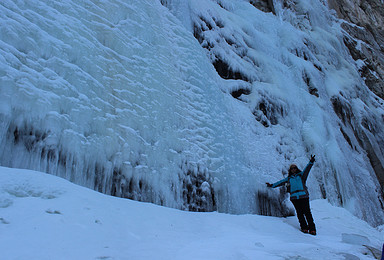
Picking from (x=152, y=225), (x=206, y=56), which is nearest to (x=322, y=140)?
(x=206, y=56)

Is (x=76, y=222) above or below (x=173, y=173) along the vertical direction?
above

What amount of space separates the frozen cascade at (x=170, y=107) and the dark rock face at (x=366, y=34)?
18.5 feet

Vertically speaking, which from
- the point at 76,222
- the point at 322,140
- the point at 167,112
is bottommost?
the point at 322,140

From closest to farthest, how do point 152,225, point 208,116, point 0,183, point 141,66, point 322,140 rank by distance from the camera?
point 0,183
point 152,225
point 141,66
point 208,116
point 322,140

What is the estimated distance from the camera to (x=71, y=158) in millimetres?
3137

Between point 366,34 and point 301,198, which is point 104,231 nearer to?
point 301,198

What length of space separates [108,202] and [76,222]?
0.62 metres

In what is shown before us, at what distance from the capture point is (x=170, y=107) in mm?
4508

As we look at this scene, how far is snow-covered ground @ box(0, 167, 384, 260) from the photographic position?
6.70ft

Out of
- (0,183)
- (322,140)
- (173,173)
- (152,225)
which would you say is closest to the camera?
(0,183)

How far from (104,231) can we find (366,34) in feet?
54.3

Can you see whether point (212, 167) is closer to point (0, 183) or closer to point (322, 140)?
point (0, 183)

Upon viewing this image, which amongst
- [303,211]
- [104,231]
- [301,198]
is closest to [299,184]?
[301,198]

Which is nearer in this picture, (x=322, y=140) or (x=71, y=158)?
(x=71, y=158)
